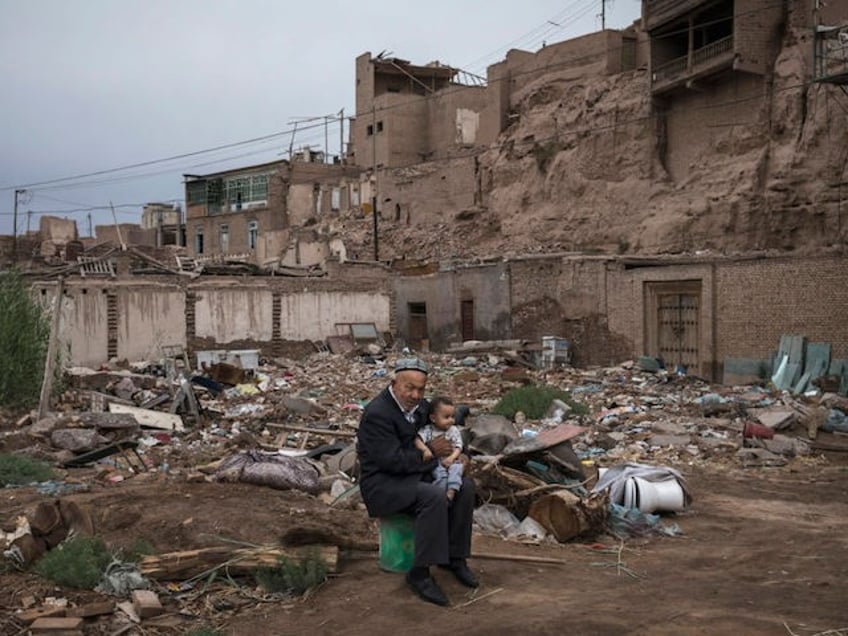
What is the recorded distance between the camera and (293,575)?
16.5ft

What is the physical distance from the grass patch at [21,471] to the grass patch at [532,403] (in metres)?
6.99

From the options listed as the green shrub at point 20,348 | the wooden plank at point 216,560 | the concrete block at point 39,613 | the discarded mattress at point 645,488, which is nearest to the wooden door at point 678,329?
the discarded mattress at point 645,488

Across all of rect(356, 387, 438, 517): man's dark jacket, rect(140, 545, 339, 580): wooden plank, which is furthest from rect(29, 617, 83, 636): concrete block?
rect(356, 387, 438, 517): man's dark jacket

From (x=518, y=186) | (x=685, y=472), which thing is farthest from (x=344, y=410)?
(x=518, y=186)

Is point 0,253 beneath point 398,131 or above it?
beneath

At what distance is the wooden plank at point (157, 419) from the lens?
12.7 m

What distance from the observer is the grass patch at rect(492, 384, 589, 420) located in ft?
44.5

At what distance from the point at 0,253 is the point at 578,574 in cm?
4364

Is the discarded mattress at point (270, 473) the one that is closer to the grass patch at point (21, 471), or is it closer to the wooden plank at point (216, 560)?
the wooden plank at point (216, 560)

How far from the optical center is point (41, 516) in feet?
18.5

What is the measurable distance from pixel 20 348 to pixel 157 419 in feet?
11.0

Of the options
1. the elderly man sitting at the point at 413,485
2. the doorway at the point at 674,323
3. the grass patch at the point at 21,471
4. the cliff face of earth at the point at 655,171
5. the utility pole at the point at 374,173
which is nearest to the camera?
the elderly man sitting at the point at 413,485

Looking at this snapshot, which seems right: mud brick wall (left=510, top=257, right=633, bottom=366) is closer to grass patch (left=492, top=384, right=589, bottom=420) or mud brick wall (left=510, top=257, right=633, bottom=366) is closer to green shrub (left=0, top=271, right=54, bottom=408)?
grass patch (left=492, top=384, right=589, bottom=420)

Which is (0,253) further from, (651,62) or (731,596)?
(731,596)
